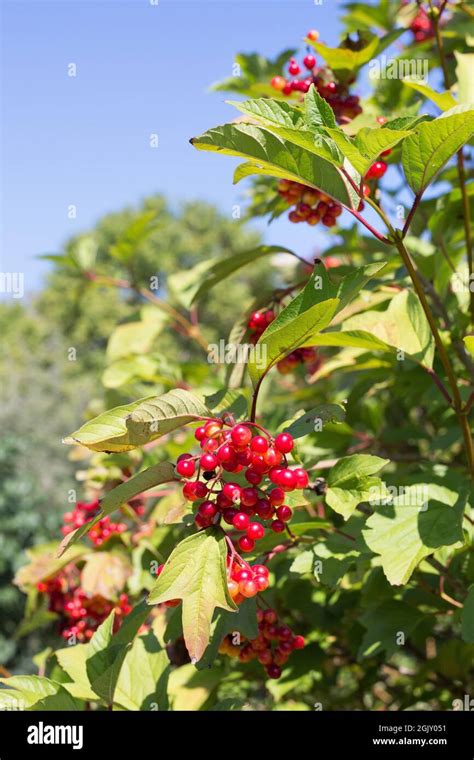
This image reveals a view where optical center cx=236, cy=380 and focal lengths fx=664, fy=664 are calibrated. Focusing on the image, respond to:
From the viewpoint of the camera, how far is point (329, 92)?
175cm

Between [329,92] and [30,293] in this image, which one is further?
[30,293]

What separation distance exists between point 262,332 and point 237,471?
0.68 meters

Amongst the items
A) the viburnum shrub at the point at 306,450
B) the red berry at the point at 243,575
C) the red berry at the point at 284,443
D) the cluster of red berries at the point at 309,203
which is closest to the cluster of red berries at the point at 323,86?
the viburnum shrub at the point at 306,450

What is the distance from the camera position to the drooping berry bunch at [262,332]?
1.71m

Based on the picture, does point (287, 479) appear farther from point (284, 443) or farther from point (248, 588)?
point (248, 588)

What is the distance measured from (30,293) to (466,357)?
100ft

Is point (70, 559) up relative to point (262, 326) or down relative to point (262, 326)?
down

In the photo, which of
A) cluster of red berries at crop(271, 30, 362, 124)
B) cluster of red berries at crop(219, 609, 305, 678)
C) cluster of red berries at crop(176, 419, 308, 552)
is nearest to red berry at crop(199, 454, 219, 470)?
cluster of red berries at crop(176, 419, 308, 552)

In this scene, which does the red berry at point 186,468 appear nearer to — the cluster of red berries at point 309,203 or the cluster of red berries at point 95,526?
the cluster of red berries at point 309,203

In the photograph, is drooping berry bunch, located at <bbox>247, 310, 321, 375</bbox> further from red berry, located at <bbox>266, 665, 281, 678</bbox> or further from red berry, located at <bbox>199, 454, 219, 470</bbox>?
red berry, located at <bbox>266, 665, 281, 678</bbox>

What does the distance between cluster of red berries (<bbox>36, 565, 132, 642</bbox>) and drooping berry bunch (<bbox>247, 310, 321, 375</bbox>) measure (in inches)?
34.5

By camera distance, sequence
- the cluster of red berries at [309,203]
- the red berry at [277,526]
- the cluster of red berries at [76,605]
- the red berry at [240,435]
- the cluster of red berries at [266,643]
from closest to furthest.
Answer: the red berry at [240,435], the red berry at [277,526], the cluster of red berries at [266,643], the cluster of red berries at [309,203], the cluster of red berries at [76,605]

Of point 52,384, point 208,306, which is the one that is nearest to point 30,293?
point 208,306
